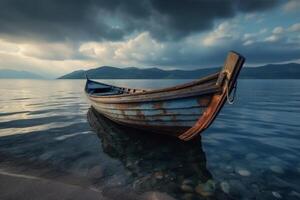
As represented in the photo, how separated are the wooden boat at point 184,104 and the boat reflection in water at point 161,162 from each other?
2.81ft

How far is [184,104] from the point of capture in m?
8.09

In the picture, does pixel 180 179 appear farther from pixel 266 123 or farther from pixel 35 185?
pixel 266 123

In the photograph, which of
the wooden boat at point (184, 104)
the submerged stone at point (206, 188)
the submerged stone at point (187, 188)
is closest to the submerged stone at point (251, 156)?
the wooden boat at point (184, 104)

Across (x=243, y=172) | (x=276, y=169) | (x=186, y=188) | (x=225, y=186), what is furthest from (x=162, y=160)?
(x=276, y=169)

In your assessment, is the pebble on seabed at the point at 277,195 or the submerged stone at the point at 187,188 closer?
the pebble on seabed at the point at 277,195

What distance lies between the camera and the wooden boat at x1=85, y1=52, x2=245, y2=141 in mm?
6765

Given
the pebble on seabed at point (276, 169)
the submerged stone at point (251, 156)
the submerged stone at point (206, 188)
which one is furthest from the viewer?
the submerged stone at point (251, 156)

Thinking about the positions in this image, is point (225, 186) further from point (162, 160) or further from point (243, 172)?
point (162, 160)

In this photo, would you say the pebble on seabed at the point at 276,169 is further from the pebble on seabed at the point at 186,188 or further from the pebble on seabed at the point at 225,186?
the pebble on seabed at the point at 186,188

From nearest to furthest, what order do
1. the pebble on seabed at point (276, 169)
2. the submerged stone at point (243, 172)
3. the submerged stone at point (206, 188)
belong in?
the submerged stone at point (206, 188) < the submerged stone at point (243, 172) < the pebble on seabed at point (276, 169)

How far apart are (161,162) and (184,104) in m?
2.57

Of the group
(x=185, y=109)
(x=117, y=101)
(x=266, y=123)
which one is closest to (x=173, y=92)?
(x=185, y=109)

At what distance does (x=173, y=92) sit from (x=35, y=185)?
18.5ft

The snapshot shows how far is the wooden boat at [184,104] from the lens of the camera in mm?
6765
